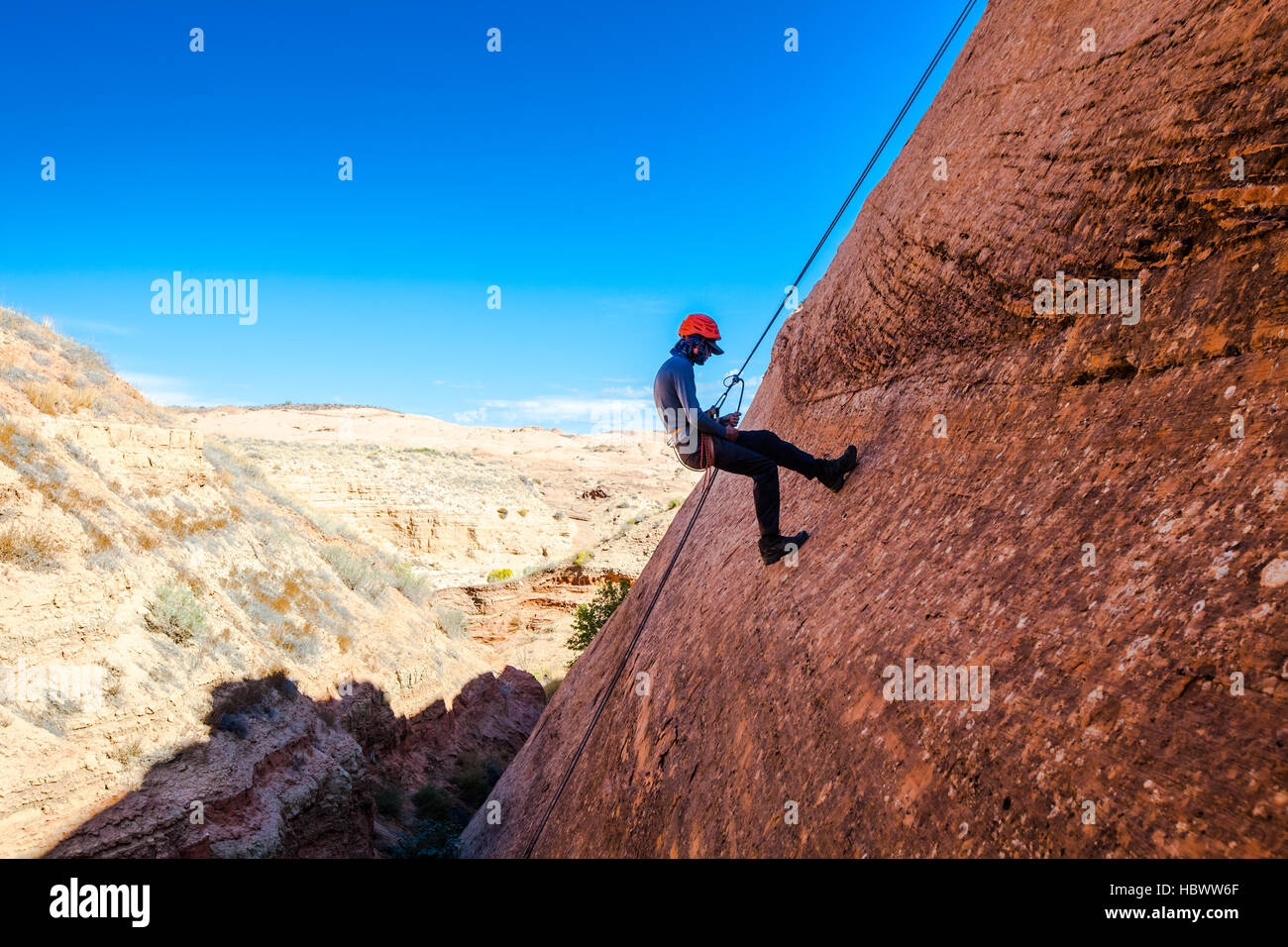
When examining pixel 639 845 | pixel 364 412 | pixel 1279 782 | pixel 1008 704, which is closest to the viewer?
pixel 1279 782

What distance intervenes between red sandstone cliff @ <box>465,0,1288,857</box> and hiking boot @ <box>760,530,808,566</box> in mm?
137

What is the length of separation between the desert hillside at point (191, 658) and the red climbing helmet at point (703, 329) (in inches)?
268

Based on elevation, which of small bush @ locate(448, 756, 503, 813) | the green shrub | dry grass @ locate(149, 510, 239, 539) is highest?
dry grass @ locate(149, 510, 239, 539)

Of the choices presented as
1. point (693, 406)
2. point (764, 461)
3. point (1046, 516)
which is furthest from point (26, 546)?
point (1046, 516)

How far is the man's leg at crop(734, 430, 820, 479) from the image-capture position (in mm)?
5801

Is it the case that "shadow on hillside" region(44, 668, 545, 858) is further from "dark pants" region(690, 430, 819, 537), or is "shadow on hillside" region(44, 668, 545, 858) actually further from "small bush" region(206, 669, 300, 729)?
"dark pants" region(690, 430, 819, 537)

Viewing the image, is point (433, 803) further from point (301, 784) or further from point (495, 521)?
point (495, 521)

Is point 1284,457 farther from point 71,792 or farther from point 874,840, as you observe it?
point 71,792

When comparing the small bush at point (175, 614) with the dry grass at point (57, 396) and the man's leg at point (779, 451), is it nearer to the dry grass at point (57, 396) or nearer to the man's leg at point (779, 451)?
the dry grass at point (57, 396)

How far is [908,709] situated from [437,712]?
40.2ft

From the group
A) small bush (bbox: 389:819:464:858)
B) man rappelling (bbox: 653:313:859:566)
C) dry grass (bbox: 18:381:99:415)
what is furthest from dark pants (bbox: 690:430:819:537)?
dry grass (bbox: 18:381:99:415)

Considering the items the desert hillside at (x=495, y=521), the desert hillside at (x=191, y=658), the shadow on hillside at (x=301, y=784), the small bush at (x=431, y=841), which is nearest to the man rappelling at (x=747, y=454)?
the shadow on hillside at (x=301, y=784)
